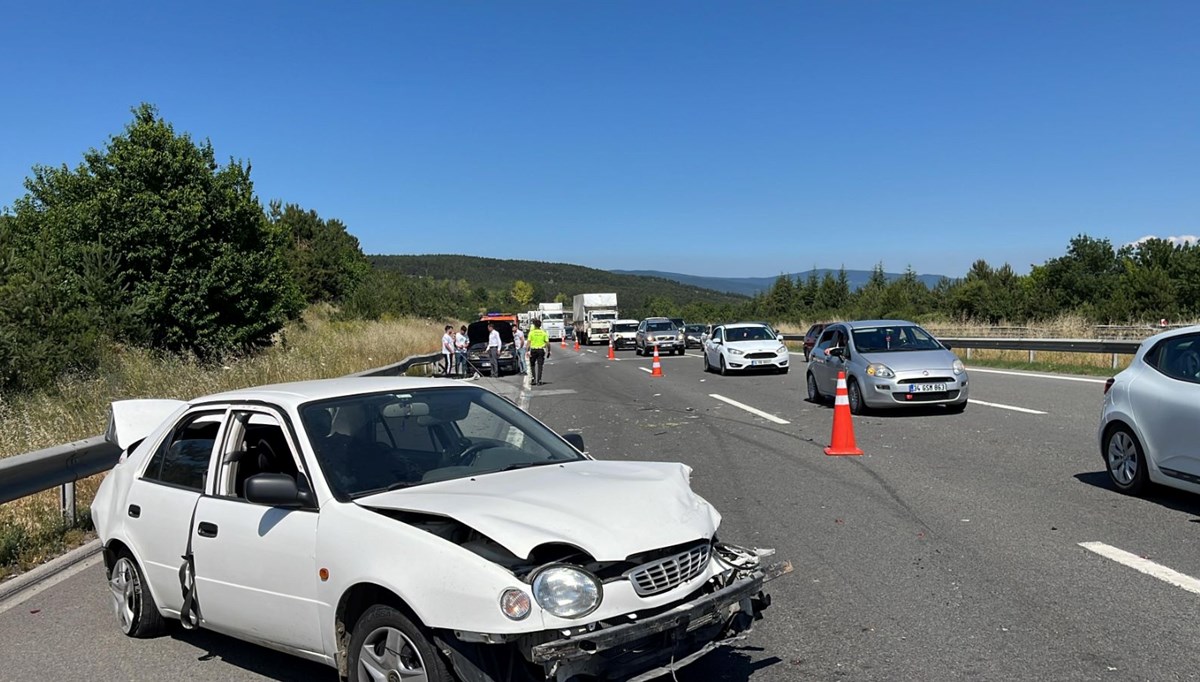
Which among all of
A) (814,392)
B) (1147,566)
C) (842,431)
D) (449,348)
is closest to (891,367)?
(814,392)

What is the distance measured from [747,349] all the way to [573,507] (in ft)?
76.9

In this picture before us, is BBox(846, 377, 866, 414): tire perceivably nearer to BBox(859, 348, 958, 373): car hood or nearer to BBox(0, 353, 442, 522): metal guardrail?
BBox(859, 348, 958, 373): car hood

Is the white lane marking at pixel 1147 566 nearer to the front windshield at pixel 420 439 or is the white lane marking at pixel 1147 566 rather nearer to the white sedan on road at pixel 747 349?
the front windshield at pixel 420 439

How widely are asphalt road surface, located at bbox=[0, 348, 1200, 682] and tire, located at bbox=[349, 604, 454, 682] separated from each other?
3.07 ft

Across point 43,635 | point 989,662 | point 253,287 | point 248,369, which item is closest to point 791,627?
point 989,662

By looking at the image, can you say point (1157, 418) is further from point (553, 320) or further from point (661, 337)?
point (553, 320)

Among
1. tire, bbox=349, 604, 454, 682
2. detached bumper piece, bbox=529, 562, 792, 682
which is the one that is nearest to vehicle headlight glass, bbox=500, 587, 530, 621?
detached bumper piece, bbox=529, 562, 792, 682

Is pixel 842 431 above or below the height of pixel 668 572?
below

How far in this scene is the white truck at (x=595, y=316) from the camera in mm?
69400

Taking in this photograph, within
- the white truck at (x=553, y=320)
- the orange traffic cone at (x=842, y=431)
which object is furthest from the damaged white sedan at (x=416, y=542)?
the white truck at (x=553, y=320)

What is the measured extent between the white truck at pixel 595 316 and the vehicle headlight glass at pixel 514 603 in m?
65.6

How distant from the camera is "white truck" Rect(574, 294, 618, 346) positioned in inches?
2732

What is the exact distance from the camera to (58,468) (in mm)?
8023

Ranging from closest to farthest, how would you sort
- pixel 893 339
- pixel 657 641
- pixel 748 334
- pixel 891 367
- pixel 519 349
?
pixel 657 641, pixel 891 367, pixel 893 339, pixel 748 334, pixel 519 349
